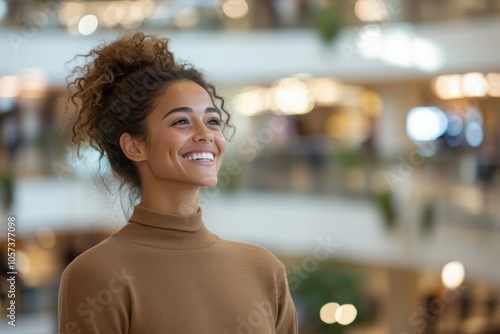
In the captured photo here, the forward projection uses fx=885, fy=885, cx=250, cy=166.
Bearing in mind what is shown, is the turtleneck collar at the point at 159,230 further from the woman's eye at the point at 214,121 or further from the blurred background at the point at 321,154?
the blurred background at the point at 321,154

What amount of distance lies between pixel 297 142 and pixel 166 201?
8916 millimetres

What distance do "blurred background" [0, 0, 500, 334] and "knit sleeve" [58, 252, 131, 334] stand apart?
6.93 metres

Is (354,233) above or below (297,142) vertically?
below

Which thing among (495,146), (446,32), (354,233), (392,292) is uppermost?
(446,32)

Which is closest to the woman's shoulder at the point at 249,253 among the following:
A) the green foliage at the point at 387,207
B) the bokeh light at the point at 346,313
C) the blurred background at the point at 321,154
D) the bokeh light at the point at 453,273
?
the blurred background at the point at 321,154

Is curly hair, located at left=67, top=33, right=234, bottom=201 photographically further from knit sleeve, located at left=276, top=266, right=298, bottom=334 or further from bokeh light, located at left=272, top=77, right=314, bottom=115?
bokeh light, located at left=272, top=77, right=314, bottom=115

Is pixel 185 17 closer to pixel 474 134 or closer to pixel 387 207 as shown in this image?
pixel 387 207

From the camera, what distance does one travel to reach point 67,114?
159 centimetres

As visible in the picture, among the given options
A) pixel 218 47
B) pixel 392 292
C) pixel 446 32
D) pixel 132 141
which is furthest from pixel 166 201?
pixel 392 292

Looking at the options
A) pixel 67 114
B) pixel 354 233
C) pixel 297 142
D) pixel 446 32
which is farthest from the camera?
pixel 297 142

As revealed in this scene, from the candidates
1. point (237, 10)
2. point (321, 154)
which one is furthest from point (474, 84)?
point (237, 10)

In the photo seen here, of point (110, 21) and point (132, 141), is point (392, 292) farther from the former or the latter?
point (132, 141)

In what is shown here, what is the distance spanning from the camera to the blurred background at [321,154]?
28.1 ft

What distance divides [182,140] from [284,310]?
34 cm
